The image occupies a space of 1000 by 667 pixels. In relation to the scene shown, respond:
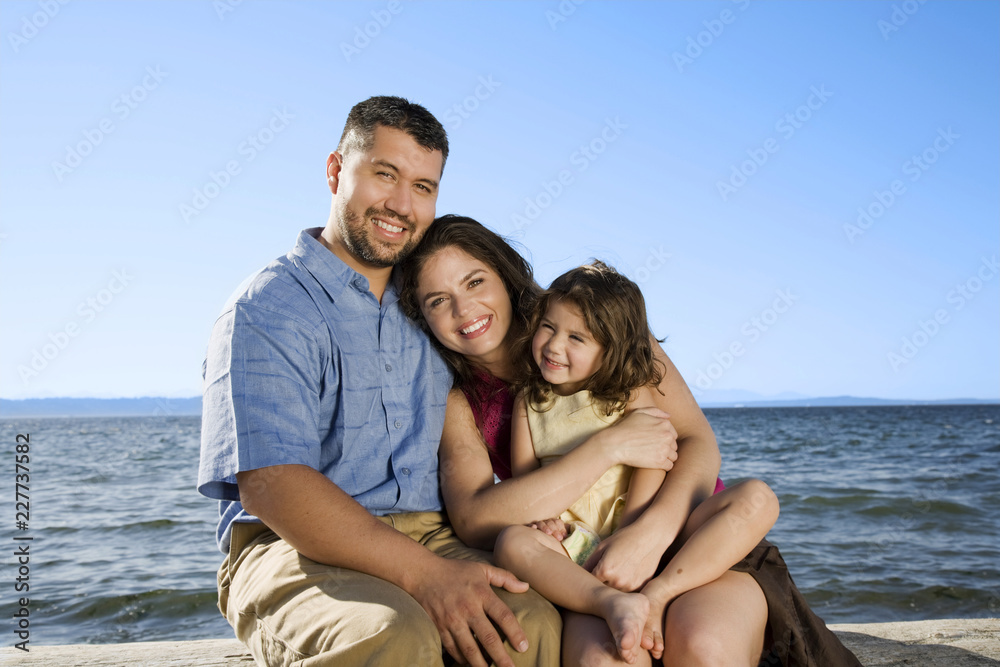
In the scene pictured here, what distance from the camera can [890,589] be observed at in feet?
19.6

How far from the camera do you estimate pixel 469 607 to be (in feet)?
6.52

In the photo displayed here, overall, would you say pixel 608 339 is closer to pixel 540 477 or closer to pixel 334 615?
pixel 540 477

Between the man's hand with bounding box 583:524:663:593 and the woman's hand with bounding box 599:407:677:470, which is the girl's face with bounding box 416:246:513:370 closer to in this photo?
the woman's hand with bounding box 599:407:677:470

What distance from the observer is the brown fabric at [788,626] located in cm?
212

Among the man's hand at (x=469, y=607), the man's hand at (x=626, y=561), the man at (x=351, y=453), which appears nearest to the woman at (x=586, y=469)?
the man's hand at (x=626, y=561)

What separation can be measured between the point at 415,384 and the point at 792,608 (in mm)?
1510

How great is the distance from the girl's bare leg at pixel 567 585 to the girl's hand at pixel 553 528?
6cm

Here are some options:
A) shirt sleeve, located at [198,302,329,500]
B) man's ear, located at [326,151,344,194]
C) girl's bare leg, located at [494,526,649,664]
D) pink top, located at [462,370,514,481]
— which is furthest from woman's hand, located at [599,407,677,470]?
man's ear, located at [326,151,344,194]

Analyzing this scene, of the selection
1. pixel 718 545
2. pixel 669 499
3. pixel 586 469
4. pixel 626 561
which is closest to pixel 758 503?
pixel 718 545

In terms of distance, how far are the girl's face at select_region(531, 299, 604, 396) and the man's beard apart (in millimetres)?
682

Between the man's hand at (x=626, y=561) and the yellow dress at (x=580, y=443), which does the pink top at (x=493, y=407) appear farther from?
the man's hand at (x=626, y=561)

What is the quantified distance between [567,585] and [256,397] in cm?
111

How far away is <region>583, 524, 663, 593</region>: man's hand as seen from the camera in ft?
7.02

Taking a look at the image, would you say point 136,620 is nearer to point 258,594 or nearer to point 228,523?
point 228,523
